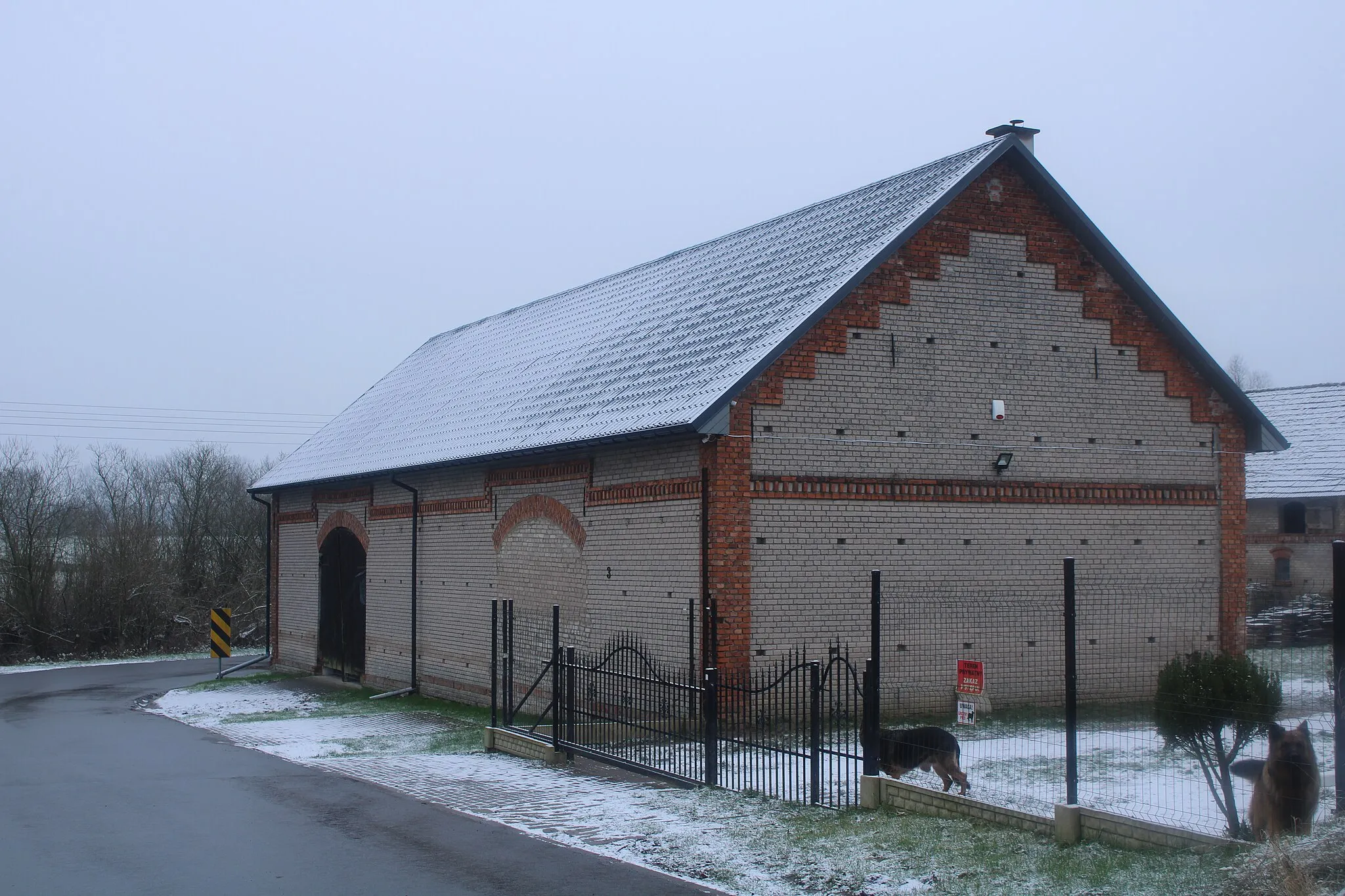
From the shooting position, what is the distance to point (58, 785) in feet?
44.9

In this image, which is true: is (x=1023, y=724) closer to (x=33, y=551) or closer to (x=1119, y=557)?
(x=1119, y=557)

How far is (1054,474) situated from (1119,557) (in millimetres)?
1473

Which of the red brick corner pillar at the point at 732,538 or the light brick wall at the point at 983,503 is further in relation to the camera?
the light brick wall at the point at 983,503

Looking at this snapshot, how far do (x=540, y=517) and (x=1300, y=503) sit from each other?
20.8m

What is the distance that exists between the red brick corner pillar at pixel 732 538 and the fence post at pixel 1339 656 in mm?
7713

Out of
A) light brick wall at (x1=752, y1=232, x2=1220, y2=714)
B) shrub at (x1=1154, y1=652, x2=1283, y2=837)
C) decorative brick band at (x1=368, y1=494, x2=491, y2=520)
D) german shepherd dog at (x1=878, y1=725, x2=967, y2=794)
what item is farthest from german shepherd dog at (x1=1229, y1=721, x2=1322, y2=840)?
decorative brick band at (x1=368, y1=494, x2=491, y2=520)

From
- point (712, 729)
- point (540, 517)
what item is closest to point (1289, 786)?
point (712, 729)

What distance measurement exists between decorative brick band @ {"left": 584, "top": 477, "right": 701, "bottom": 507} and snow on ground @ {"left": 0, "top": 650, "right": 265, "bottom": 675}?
19010mm

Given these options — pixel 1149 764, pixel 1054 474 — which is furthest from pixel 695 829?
pixel 1054 474

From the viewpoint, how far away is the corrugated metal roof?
630 inches

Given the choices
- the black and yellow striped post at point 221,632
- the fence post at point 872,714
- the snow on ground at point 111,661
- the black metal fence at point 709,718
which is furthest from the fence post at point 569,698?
the snow on ground at point 111,661

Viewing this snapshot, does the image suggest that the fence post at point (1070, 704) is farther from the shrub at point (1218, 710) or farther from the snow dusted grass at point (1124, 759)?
the shrub at point (1218, 710)

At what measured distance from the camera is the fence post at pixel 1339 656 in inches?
299

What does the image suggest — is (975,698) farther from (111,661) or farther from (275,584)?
(111,661)
